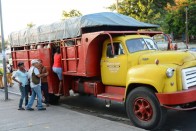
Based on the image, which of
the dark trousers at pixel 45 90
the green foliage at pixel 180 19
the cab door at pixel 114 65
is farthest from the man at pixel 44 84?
the green foliage at pixel 180 19

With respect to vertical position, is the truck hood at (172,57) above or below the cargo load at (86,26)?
below

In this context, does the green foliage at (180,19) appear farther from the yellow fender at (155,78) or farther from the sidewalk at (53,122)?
the yellow fender at (155,78)

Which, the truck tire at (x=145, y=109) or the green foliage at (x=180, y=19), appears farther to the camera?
the green foliage at (x=180, y=19)

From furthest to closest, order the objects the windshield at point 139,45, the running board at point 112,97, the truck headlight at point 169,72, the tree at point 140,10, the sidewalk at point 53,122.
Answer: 1. the tree at point 140,10
2. the windshield at point 139,45
3. the running board at point 112,97
4. the sidewalk at point 53,122
5. the truck headlight at point 169,72

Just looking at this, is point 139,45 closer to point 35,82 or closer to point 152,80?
point 152,80

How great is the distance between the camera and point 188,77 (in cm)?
718

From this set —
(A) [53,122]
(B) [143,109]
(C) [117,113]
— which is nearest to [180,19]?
(C) [117,113]

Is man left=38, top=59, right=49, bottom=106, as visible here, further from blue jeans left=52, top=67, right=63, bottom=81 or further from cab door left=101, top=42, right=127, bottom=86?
cab door left=101, top=42, right=127, bottom=86

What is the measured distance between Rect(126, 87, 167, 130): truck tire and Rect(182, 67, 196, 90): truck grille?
74cm

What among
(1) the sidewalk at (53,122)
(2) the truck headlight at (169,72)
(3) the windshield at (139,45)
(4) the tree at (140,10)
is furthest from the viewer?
(4) the tree at (140,10)

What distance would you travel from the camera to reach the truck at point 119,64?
702cm

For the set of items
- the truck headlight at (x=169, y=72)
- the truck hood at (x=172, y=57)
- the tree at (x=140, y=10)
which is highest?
the tree at (x=140, y=10)

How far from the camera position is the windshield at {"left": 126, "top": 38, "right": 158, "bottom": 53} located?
8594 mm

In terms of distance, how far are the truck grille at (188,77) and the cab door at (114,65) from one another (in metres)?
1.77
